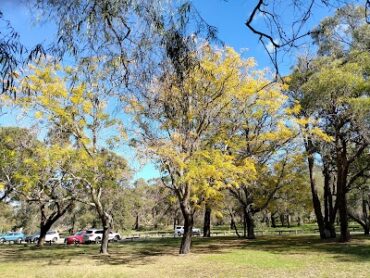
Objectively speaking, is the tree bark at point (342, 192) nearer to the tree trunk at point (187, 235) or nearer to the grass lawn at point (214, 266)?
the grass lawn at point (214, 266)

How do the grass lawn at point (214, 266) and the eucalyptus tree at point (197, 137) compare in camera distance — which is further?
the eucalyptus tree at point (197, 137)

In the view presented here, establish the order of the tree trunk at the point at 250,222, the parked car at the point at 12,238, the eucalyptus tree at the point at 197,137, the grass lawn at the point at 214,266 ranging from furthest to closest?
the parked car at the point at 12,238
the tree trunk at the point at 250,222
the eucalyptus tree at the point at 197,137
the grass lawn at the point at 214,266

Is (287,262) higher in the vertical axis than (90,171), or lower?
lower

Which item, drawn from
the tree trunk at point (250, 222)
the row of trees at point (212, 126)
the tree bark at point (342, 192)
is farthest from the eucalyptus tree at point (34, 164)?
the tree bark at point (342, 192)

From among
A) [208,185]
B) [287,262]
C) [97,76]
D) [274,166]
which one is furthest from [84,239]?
[97,76]

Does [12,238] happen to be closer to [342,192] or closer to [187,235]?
[187,235]

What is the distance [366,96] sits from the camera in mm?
19219

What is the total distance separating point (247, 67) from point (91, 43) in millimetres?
16312

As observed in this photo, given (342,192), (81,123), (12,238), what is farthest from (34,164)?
(12,238)

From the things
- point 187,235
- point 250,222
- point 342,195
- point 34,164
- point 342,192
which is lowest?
point 187,235

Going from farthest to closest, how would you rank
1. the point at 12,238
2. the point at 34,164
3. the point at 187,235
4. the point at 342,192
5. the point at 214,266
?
1. the point at 12,238
2. the point at 342,192
3. the point at 187,235
4. the point at 34,164
5. the point at 214,266

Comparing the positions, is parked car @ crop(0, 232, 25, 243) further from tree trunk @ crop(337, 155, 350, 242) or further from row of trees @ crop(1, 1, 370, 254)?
tree trunk @ crop(337, 155, 350, 242)

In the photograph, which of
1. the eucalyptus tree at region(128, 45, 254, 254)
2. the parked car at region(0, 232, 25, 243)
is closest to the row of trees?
the eucalyptus tree at region(128, 45, 254, 254)

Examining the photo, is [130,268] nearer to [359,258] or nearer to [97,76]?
[359,258]
